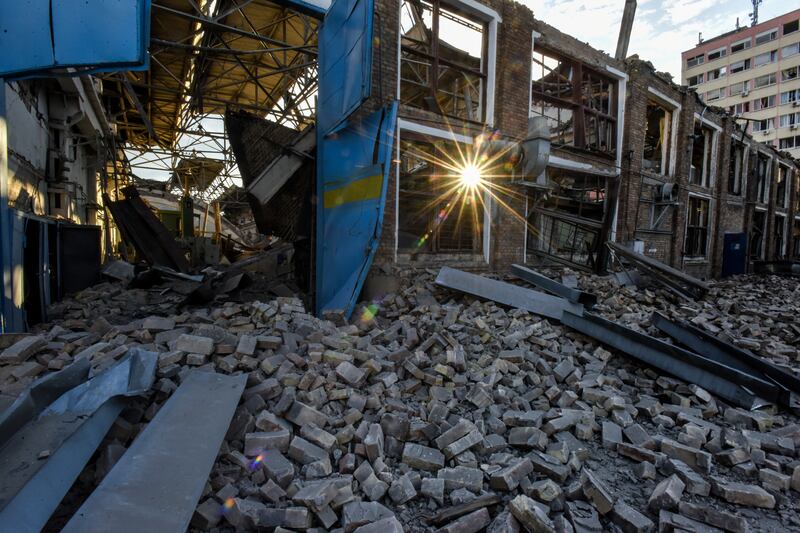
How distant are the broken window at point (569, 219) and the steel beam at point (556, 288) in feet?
9.07

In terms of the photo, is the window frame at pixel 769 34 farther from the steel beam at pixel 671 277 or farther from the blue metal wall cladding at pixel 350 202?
the blue metal wall cladding at pixel 350 202

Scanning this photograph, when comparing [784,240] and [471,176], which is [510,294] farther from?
[784,240]

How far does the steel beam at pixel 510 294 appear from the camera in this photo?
5.60 m

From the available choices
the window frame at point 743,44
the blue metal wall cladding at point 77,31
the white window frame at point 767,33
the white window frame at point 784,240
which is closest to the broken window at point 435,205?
the blue metal wall cladding at point 77,31

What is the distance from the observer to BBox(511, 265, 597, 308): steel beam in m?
5.64

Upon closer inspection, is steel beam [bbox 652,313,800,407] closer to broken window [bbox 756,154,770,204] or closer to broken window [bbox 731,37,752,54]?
broken window [bbox 756,154,770,204]

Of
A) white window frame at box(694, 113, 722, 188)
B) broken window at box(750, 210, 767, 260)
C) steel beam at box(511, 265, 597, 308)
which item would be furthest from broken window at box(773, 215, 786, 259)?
steel beam at box(511, 265, 597, 308)

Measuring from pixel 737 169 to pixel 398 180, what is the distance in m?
18.4

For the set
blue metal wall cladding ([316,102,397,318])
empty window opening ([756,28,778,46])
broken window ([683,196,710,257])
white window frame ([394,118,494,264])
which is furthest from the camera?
empty window opening ([756,28,778,46])

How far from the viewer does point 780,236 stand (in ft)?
69.8

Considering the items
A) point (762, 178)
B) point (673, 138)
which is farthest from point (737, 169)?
point (673, 138)

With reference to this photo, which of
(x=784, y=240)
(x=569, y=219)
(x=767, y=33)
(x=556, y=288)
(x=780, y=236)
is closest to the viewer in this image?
(x=556, y=288)

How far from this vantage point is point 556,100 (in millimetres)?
9617

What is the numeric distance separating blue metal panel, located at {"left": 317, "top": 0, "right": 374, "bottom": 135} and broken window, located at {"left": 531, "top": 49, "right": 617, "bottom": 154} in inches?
214
